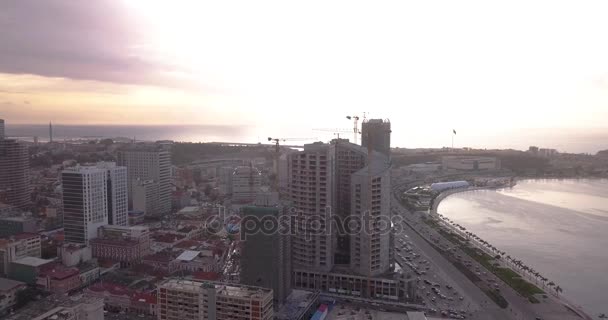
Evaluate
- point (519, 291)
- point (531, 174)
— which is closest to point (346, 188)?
point (519, 291)

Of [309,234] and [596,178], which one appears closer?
[309,234]

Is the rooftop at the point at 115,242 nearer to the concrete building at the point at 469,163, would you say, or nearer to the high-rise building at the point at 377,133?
the high-rise building at the point at 377,133

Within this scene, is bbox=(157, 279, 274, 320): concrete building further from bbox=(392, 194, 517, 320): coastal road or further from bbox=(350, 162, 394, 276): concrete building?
bbox=(392, 194, 517, 320): coastal road

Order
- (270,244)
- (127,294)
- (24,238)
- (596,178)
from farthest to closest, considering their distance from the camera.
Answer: (596,178) → (24,238) → (127,294) → (270,244)

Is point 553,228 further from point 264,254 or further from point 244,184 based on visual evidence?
point 264,254

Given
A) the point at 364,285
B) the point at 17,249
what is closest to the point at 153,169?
the point at 17,249

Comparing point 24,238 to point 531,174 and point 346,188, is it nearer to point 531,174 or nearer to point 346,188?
point 346,188

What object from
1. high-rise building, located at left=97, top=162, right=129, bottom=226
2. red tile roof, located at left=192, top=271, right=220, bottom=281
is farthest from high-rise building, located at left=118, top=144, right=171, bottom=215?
red tile roof, located at left=192, top=271, right=220, bottom=281
